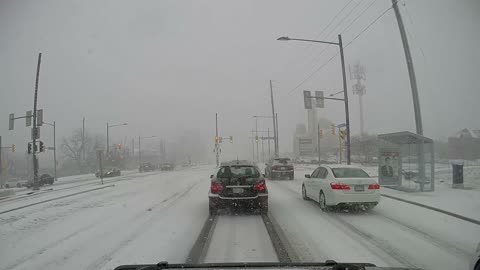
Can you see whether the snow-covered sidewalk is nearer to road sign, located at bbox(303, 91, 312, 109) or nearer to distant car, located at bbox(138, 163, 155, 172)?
road sign, located at bbox(303, 91, 312, 109)

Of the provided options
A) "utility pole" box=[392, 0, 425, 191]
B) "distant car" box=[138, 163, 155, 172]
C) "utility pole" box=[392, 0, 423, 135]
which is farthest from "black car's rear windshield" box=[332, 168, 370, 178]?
"distant car" box=[138, 163, 155, 172]

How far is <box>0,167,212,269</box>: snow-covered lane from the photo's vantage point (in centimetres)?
557

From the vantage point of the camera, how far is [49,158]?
126m

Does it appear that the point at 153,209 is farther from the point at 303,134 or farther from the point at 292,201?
the point at 303,134

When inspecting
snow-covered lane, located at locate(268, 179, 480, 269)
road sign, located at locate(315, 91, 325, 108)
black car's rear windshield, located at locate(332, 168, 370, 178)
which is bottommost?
snow-covered lane, located at locate(268, 179, 480, 269)

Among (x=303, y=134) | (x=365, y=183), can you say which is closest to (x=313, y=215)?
(x=365, y=183)

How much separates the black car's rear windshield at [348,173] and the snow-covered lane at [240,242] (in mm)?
2828

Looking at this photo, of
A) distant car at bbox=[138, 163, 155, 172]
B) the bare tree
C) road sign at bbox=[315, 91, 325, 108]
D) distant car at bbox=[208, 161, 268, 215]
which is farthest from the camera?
the bare tree

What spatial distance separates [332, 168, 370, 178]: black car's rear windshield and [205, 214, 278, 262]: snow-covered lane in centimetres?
283

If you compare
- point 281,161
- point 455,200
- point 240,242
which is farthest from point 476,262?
point 281,161

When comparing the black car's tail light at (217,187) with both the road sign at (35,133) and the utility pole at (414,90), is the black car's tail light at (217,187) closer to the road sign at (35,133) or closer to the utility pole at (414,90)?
the utility pole at (414,90)

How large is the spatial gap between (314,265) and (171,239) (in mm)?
4109

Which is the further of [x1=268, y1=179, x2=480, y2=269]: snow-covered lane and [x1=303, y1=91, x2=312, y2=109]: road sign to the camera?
[x1=303, y1=91, x2=312, y2=109]: road sign

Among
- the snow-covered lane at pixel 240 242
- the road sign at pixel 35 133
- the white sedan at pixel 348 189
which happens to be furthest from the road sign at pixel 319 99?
the road sign at pixel 35 133
